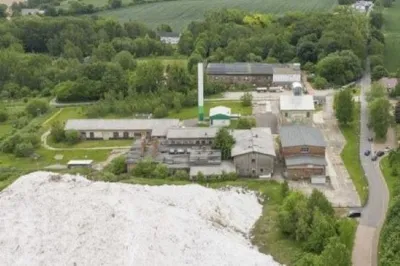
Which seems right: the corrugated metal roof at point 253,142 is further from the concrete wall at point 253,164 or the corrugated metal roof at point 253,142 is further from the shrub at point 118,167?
Answer: the shrub at point 118,167

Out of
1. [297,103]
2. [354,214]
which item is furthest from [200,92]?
[354,214]

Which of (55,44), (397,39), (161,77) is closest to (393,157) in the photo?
(161,77)

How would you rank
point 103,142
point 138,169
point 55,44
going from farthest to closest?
point 55,44, point 103,142, point 138,169

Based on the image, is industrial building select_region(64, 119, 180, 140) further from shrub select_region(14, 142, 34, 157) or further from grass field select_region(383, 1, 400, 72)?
grass field select_region(383, 1, 400, 72)

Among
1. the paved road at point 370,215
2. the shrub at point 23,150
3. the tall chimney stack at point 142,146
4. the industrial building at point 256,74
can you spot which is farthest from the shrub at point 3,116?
the paved road at point 370,215

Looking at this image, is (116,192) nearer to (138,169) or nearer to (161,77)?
(138,169)
